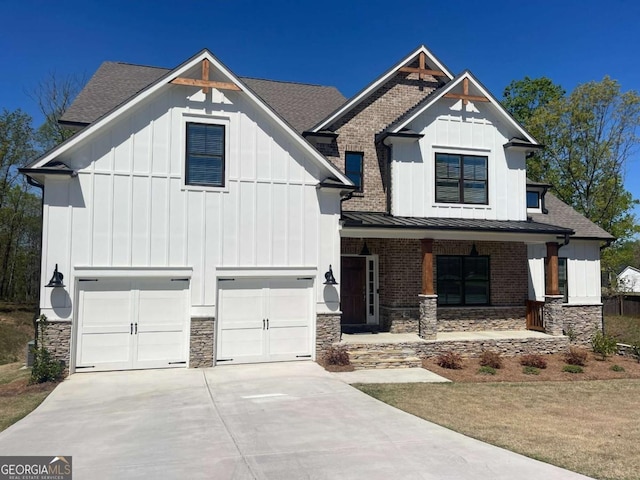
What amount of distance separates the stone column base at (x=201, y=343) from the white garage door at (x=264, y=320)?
295mm

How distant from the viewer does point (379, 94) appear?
16828 mm

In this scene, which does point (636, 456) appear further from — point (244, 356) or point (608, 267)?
point (608, 267)

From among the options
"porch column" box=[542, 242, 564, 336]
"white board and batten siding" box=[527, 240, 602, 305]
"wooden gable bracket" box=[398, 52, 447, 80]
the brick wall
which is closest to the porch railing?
"porch column" box=[542, 242, 564, 336]

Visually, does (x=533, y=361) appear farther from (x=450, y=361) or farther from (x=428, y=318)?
(x=428, y=318)

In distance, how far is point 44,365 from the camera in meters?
10.5

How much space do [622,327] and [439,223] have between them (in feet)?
48.1

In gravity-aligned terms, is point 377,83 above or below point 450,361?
above

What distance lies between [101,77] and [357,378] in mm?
14429

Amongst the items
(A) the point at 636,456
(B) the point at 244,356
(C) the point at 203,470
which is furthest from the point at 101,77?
(A) the point at 636,456

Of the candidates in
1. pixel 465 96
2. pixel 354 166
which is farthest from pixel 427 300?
pixel 465 96

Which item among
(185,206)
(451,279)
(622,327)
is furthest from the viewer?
(622,327)

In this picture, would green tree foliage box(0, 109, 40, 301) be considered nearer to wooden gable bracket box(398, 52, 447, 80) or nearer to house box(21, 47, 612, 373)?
house box(21, 47, 612, 373)

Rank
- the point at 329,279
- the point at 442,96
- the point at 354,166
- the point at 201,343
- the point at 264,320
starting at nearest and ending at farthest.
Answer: the point at 201,343
the point at 264,320
the point at 329,279
the point at 442,96
the point at 354,166

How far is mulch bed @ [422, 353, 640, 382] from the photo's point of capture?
470 inches
